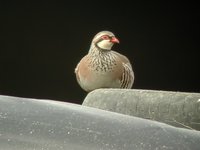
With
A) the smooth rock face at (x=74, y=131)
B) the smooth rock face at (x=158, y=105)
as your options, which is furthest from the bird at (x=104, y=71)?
the smooth rock face at (x=74, y=131)

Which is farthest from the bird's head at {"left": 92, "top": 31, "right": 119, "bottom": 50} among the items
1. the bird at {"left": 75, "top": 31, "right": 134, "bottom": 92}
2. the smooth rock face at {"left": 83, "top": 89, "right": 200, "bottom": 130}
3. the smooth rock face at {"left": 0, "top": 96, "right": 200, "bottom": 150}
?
the smooth rock face at {"left": 0, "top": 96, "right": 200, "bottom": 150}

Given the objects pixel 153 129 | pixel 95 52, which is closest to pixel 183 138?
pixel 153 129

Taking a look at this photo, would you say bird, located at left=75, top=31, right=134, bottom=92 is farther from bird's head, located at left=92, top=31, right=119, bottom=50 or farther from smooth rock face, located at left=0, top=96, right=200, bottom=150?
smooth rock face, located at left=0, top=96, right=200, bottom=150

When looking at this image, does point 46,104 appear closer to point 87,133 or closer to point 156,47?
point 87,133

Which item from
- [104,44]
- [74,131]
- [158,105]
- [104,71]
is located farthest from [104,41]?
[74,131]

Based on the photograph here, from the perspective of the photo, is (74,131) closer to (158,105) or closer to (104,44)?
(158,105)
